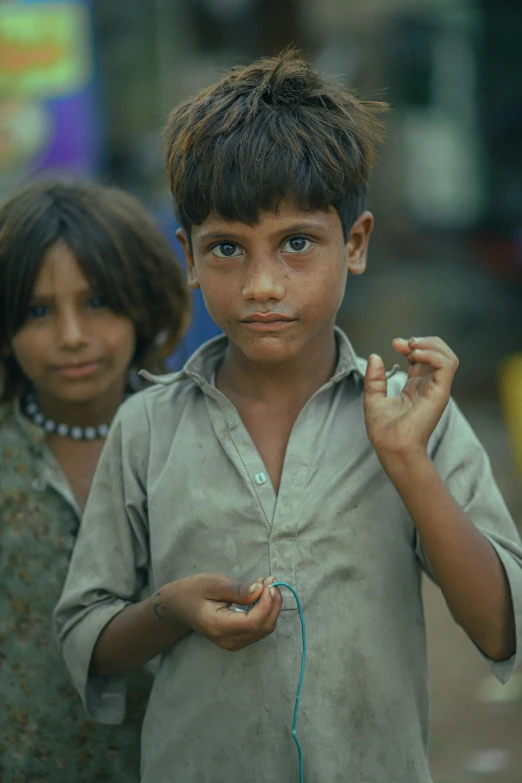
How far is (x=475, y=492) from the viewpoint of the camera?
1.83 meters

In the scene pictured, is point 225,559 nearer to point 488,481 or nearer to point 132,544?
point 132,544

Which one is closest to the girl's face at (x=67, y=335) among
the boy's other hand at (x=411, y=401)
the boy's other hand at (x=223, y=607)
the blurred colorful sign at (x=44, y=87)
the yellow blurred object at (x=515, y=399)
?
the boy's other hand at (x=223, y=607)

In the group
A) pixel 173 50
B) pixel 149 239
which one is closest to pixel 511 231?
pixel 173 50

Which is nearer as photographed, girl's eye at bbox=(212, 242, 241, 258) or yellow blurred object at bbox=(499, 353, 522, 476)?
girl's eye at bbox=(212, 242, 241, 258)

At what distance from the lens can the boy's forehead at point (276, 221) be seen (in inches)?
69.7

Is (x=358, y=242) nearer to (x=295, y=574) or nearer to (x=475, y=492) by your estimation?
(x=475, y=492)

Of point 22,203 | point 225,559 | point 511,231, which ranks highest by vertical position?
point 22,203

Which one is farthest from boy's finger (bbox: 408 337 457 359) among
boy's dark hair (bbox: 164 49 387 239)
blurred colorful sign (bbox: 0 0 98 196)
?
blurred colorful sign (bbox: 0 0 98 196)

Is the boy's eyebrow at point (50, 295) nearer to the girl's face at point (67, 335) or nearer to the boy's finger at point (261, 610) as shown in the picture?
the girl's face at point (67, 335)

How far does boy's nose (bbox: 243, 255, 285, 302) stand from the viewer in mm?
1749

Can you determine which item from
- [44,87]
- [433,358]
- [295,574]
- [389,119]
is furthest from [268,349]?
[389,119]

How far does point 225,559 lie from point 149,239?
1012 millimetres

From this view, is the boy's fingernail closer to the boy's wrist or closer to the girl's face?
the boy's wrist

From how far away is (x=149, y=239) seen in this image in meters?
2.55
